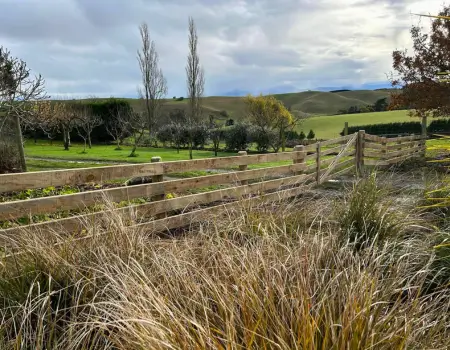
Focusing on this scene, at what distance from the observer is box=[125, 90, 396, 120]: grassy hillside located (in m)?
76.2

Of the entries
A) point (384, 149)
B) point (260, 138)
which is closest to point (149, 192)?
point (384, 149)

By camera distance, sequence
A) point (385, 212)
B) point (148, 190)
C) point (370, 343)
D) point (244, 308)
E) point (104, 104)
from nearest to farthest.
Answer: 1. point (370, 343)
2. point (244, 308)
3. point (385, 212)
4. point (148, 190)
5. point (104, 104)

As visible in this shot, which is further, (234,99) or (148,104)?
(234,99)

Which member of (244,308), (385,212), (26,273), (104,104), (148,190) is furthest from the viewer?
(104,104)

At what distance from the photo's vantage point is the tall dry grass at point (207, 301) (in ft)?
5.08

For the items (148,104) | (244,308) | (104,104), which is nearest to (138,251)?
(244,308)

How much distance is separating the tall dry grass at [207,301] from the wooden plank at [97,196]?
2.04ft

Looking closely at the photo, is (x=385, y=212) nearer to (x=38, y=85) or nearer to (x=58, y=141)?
(x=38, y=85)

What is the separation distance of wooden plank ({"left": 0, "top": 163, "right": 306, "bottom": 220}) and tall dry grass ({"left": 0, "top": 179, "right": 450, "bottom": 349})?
2.04 feet

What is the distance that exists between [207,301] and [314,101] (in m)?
90.5

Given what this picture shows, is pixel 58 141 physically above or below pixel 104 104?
below

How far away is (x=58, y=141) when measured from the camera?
4009 centimetres

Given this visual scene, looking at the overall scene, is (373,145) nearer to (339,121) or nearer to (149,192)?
(149,192)

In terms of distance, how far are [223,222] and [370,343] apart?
2.32 metres
